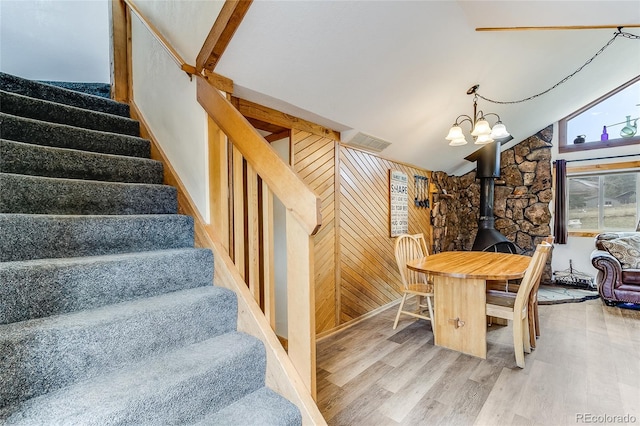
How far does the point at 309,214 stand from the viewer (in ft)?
3.65

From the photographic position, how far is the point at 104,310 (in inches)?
46.7

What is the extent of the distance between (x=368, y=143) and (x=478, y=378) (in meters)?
2.42

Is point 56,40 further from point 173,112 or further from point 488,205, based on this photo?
point 488,205

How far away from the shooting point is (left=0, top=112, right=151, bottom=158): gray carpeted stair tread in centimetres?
169

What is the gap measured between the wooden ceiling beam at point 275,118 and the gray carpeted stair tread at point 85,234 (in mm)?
1034

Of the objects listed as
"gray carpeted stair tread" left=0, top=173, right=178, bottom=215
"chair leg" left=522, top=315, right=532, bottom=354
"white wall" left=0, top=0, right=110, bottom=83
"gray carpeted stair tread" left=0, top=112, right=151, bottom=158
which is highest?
"white wall" left=0, top=0, right=110, bottom=83

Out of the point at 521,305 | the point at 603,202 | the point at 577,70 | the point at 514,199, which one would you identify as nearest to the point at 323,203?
the point at 521,305

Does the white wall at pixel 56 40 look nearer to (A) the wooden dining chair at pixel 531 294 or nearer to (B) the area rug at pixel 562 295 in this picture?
(A) the wooden dining chair at pixel 531 294

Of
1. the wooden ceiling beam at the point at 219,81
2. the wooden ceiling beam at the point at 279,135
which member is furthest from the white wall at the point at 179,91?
the wooden ceiling beam at the point at 279,135

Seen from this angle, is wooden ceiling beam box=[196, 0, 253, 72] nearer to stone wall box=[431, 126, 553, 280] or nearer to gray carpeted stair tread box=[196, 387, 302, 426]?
gray carpeted stair tread box=[196, 387, 302, 426]

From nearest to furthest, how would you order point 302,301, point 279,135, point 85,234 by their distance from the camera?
point 302,301, point 85,234, point 279,135

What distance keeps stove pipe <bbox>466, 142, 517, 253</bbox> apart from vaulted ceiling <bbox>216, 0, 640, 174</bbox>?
83cm

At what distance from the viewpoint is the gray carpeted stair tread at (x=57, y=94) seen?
207 cm

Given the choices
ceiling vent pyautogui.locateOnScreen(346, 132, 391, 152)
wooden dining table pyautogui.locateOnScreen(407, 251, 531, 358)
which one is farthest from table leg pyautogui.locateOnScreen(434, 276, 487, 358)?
ceiling vent pyautogui.locateOnScreen(346, 132, 391, 152)
